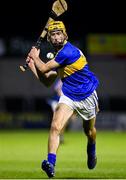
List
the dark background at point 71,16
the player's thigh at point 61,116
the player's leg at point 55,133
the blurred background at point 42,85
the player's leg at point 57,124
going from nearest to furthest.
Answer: the player's leg at point 55,133 < the player's leg at point 57,124 < the player's thigh at point 61,116 < the blurred background at point 42,85 < the dark background at point 71,16

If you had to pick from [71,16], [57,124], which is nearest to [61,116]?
[57,124]

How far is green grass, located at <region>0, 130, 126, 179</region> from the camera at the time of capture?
453 inches

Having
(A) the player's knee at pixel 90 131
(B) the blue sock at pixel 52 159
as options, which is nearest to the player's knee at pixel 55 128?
(B) the blue sock at pixel 52 159

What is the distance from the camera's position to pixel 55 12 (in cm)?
1211

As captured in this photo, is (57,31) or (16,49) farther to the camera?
(16,49)

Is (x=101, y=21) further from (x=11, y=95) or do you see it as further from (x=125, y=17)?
Answer: (x=11, y=95)

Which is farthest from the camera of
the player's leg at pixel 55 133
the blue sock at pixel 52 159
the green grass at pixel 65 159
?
the green grass at pixel 65 159

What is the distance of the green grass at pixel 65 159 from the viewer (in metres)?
11.5

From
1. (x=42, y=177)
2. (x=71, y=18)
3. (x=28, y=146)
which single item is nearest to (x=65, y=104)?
(x=42, y=177)

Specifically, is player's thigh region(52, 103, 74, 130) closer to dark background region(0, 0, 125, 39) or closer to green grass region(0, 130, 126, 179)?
green grass region(0, 130, 126, 179)

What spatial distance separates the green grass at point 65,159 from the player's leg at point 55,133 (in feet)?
2.10

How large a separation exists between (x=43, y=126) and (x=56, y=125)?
16921 mm

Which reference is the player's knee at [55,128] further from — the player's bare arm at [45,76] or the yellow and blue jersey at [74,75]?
the player's bare arm at [45,76]

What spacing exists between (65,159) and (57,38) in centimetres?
418
